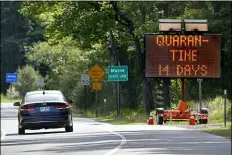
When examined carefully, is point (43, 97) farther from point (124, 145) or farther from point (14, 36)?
point (14, 36)

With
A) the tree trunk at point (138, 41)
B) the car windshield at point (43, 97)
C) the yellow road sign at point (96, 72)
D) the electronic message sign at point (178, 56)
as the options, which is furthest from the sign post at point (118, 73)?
the car windshield at point (43, 97)

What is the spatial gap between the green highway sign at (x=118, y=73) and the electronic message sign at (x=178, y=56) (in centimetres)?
1817

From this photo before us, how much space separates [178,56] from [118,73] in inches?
740

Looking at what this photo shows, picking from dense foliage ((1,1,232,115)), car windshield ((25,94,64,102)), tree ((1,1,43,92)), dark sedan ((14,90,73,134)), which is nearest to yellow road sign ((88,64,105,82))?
dense foliage ((1,1,232,115))

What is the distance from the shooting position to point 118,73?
182ft

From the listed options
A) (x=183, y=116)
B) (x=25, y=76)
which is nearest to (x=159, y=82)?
(x=183, y=116)

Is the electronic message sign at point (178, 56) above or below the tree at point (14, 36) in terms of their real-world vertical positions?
below

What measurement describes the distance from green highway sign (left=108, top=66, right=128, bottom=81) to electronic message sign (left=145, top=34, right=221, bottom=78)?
59.6 feet

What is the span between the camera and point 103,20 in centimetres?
5147

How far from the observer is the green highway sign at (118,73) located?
55344 mm

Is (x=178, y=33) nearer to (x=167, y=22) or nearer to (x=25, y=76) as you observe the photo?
(x=167, y=22)

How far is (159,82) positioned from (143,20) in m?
5.19

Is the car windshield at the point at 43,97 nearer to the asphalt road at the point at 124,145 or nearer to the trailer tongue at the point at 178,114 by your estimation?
the asphalt road at the point at 124,145

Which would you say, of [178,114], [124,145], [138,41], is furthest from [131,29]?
[124,145]
